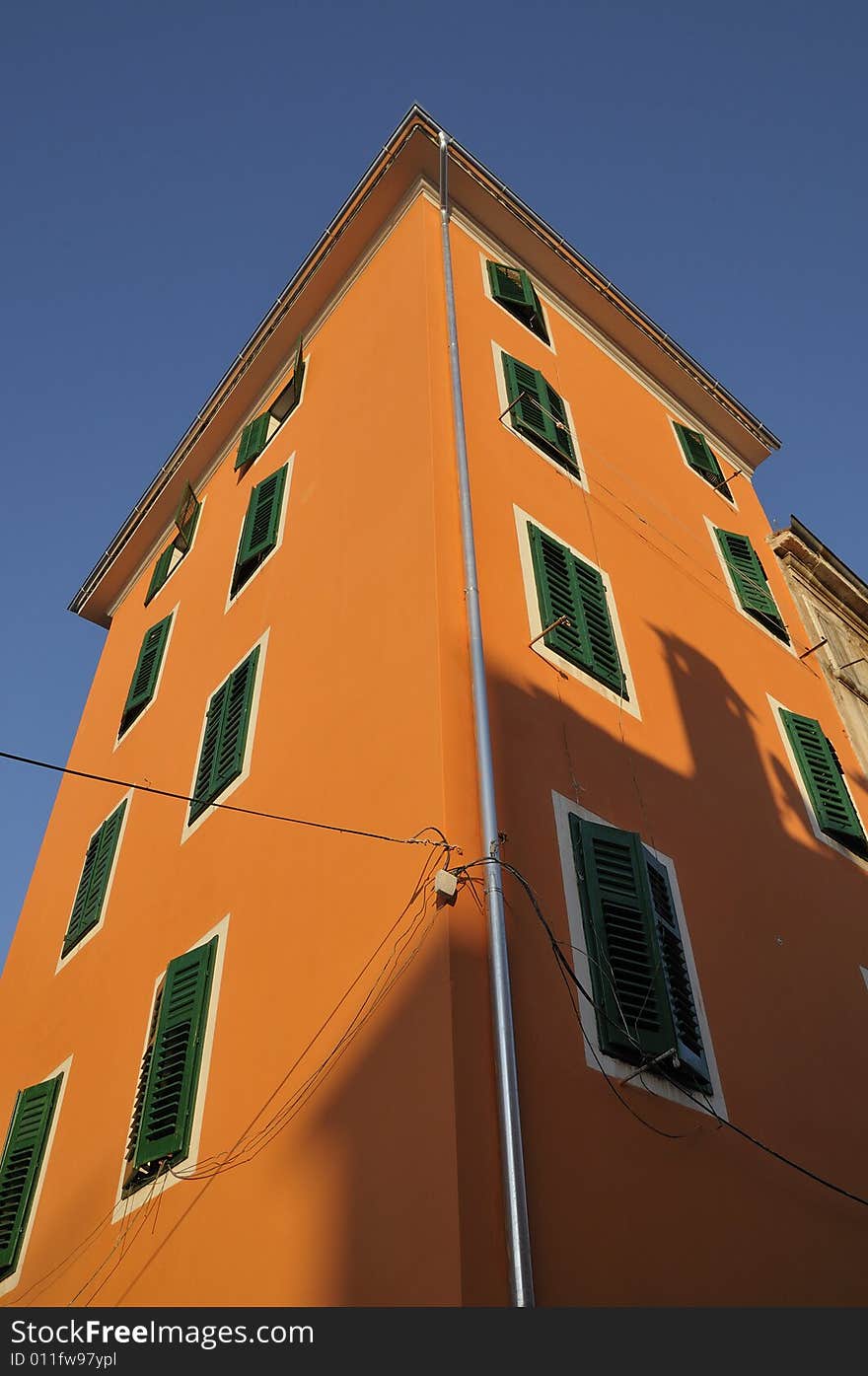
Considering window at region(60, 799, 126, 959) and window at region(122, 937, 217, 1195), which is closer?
window at region(122, 937, 217, 1195)

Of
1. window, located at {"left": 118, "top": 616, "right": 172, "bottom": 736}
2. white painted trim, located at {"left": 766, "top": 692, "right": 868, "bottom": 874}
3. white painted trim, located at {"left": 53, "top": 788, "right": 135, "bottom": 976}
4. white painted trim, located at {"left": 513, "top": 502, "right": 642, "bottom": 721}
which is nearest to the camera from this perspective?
white painted trim, located at {"left": 513, "top": 502, "right": 642, "bottom": 721}

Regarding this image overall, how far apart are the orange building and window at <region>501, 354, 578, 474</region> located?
0.22ft

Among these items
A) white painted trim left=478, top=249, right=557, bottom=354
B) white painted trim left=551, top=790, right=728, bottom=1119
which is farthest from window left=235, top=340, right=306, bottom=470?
white painted trim left=551, top=790, right=728, bottom=1119

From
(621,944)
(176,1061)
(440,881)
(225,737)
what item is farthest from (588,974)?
(225,737)

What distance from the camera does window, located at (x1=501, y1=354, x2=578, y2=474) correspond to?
10.6m

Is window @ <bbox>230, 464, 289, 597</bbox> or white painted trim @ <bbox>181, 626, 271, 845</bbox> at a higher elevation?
window @ <bbox>230, 464, 289, 597</bbox>

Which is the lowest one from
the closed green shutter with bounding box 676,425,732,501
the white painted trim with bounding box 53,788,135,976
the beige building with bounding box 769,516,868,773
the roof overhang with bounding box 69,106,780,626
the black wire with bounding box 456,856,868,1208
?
the black wire with bounding box 456,856,868,1208

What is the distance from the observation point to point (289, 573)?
10312 millimetres

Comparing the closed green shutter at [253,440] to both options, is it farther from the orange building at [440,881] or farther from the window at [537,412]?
the window at [537,412]

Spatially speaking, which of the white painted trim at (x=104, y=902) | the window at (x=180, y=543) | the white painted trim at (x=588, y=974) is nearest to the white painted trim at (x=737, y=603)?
the white painted trim at (x=588, y=974)

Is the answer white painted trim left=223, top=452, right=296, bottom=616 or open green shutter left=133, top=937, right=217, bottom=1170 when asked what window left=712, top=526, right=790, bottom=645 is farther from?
open green shutter left=133, top=937, right=217, bottom=1170

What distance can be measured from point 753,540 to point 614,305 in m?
3.57

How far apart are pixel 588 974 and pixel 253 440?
29.5 ft

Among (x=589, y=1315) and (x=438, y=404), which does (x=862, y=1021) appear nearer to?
(x=589, y=1315)
